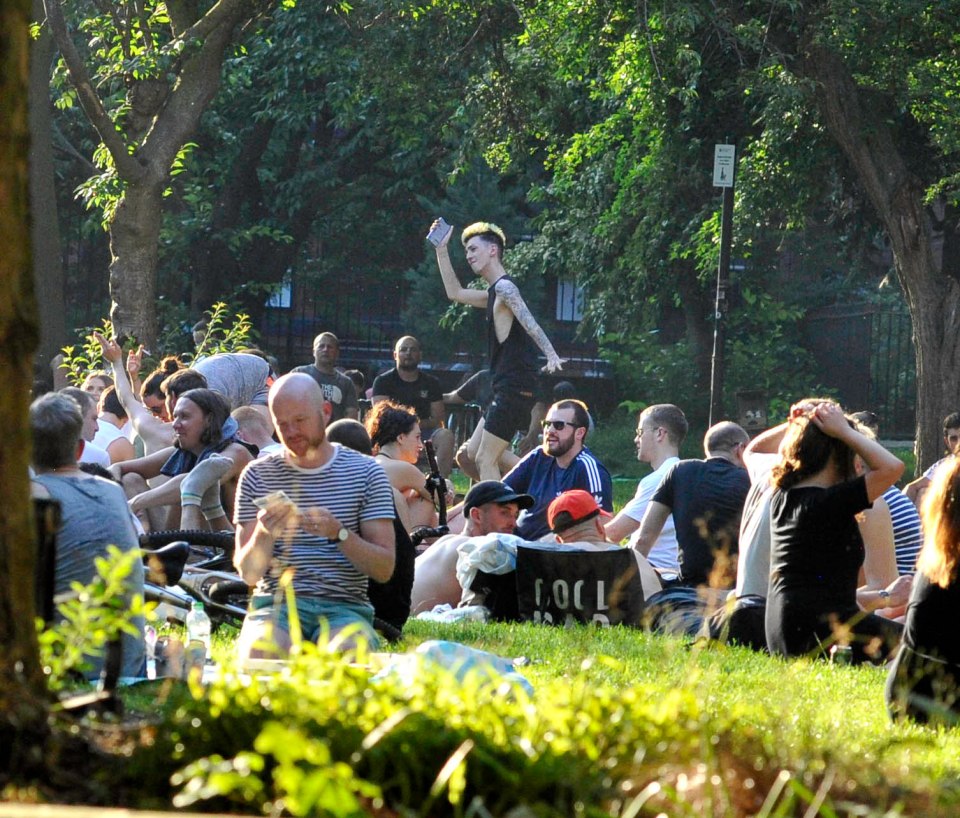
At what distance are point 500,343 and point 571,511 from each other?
4418 mm

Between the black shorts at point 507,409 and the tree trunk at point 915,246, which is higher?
the tree trunk at point 915,246

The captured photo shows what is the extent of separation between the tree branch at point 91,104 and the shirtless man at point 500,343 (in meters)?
4.08

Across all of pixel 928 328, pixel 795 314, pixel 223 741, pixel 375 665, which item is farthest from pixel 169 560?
pixel 795 314

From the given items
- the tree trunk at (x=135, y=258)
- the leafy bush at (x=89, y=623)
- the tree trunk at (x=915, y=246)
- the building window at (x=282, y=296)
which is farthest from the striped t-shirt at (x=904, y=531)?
the building window at (x=282, y=296)

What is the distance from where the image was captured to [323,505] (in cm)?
710

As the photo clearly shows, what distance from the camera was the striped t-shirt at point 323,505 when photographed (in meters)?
7.10

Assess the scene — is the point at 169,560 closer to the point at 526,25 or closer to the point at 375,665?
the point at 375,665

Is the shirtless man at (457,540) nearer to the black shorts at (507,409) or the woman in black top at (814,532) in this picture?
the black shorts at (507,409)

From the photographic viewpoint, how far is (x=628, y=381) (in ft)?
98.5

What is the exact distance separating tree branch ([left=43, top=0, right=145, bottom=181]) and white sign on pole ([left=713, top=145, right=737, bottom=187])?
590 centimetres

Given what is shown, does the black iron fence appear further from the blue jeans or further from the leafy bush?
the leafy bush

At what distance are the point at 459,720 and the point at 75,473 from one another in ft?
11.2

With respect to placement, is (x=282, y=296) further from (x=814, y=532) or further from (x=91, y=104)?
(x=814, y=532)

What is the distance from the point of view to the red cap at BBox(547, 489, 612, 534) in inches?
380
